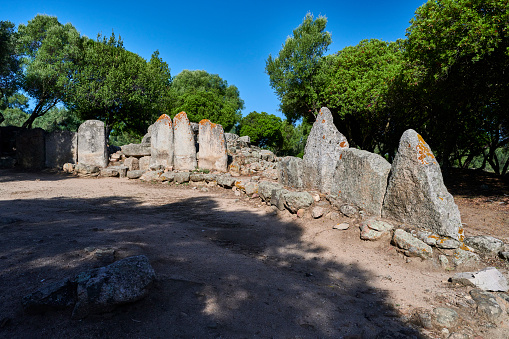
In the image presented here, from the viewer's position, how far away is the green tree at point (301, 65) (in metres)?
18.3

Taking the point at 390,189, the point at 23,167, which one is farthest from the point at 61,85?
the point at 390,189

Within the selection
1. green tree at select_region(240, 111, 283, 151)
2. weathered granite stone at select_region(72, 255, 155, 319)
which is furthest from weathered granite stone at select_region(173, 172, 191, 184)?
green tree at select_region(240, 111, 283, 151)

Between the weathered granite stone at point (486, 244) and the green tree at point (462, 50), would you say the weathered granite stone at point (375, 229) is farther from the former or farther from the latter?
the green tree at point (462, 50)

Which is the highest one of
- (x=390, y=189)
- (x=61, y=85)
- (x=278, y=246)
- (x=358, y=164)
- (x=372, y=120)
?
(x=61, y=85)

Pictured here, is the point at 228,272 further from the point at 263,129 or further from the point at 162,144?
the point at 263,129

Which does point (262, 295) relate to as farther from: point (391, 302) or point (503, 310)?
point (503, 310)

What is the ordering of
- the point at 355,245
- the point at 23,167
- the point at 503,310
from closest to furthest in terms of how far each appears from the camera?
the point at 503,310 → the point at 355,245 → the point at 23,167

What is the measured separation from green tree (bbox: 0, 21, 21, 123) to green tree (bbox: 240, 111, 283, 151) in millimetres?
21942

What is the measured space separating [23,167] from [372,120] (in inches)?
772

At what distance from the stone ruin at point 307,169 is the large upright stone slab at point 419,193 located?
1 cm

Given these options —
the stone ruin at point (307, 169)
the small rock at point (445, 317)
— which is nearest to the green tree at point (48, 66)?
the stone ruin at point (307, 169)

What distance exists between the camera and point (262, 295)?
120 inches

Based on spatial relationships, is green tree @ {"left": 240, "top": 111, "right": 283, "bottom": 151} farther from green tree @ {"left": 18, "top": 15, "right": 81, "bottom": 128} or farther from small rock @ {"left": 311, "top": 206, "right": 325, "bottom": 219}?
small rock @ {"left": 311, "top": 206, "right": 325, "bottom": 219}

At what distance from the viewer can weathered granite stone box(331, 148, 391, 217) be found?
523 cm
